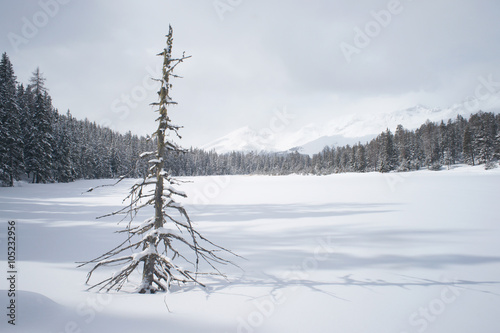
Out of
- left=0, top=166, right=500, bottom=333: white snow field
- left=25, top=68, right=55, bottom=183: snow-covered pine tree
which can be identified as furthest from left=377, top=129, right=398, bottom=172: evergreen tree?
left=25, top=68, right=55, bottom=183: snow-covered pine tree

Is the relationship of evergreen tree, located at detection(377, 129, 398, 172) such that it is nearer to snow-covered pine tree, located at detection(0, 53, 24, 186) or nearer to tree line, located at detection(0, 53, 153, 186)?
tree line, located at detection(0, 53, 153, 186)

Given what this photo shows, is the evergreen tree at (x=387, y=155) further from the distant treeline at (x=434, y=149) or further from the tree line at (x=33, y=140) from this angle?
the tree line at (x=33, y=140)

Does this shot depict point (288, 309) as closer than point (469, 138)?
Yes

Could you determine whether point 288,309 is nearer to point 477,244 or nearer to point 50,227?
point 477,244

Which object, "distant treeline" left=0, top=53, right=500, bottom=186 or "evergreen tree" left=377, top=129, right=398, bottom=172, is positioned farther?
"evergreen tree" left=377, top=129, right=398, bottom=172

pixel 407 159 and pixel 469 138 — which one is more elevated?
pixel 469 138

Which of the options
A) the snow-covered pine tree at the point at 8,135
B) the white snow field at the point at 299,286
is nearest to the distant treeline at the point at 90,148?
the snow-covered pine tree at the point at 8,135

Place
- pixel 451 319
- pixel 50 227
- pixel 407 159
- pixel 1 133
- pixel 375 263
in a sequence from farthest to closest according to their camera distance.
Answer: pixel 407 159 → pixel 1 133 → pixel 50 227 → pixel 375 263 → pixel 451 319

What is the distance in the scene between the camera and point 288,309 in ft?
9.87

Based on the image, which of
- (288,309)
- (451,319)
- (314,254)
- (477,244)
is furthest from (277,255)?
(477,244)

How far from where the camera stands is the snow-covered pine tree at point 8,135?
79.7 ft

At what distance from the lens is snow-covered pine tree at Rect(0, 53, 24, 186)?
956 inches

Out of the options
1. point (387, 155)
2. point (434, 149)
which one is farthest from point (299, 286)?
point (434, 149)

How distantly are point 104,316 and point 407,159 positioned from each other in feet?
260
